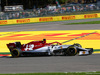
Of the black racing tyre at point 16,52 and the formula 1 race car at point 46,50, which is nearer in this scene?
the formula 1 race car at point 46,50

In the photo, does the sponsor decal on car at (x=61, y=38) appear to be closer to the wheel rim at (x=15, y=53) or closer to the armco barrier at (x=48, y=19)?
the wheel rim at (x=15, y=53)

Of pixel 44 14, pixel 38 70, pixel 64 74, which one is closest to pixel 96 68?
pixel 64 74

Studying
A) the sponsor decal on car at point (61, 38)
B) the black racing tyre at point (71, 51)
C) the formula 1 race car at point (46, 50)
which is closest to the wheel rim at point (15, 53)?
the formula 1 race car at point (46, 50)

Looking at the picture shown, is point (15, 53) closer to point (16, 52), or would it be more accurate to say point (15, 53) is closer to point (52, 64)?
point (16, 52)

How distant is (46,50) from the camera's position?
13242 mm

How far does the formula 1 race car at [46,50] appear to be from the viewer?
1284 cm

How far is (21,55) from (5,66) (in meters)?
2.40

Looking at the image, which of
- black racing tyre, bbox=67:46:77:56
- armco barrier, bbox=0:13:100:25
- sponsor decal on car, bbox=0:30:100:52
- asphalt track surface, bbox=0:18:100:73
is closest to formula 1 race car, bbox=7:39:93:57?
black racing tyre, bbox=67:46:77:56

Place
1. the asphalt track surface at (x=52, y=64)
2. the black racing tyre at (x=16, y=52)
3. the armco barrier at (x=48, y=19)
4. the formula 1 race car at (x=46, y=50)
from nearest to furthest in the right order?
the asphalt track surface at (x=52, y=64) → the formula 1 race car at (x=46, y=50) → the black racing tyre at (x=16, y=52) → the armco barrier at (x=48, y=19)

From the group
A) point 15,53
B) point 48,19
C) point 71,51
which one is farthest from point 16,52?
point 48,19

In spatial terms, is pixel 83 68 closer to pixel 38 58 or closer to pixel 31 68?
pixel 31 68

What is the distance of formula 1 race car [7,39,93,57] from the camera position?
12.8m

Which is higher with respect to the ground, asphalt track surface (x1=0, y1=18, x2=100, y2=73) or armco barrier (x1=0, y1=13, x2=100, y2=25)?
asphalt track surface (x1=0, y1=18, x2=100, y2=73)

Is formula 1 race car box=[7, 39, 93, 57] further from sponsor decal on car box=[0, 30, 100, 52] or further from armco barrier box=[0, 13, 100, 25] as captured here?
armco barrier box=[0, 13, 100, 25]
